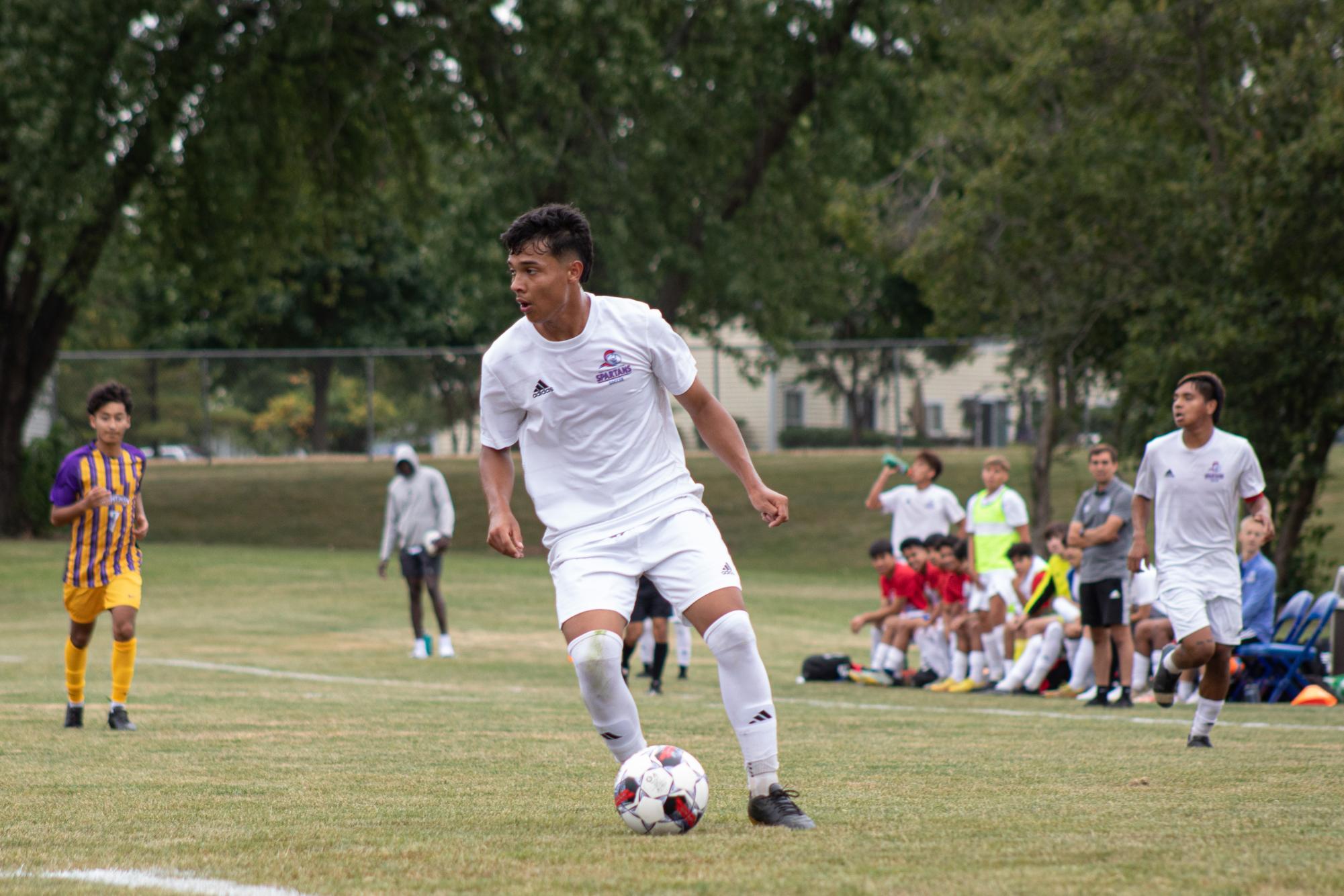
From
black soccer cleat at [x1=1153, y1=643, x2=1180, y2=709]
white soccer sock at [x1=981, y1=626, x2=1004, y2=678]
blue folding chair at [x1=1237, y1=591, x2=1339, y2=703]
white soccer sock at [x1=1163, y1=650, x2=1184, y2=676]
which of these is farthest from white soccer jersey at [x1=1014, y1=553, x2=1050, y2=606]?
white soccer sock at [x1=1163, y1=650, x2=1184, y2=676]

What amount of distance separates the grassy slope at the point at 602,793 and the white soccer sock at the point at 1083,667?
3.05 ft

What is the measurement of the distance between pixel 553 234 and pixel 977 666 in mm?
10187

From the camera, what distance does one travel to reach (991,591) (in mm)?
14688

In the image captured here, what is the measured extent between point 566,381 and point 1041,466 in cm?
2591

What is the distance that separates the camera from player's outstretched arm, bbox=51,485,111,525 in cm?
933

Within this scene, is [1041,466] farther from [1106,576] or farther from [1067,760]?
[1067,760]

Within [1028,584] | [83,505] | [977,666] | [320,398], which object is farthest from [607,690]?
[320,398]

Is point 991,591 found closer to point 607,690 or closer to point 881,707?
point 881,707

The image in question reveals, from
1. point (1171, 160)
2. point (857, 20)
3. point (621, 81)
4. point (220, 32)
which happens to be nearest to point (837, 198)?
point (857, 20)

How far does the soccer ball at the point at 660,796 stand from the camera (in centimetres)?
521

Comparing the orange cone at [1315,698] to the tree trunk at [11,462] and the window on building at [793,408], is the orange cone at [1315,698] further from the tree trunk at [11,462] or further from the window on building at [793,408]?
the window on building at [793,408]

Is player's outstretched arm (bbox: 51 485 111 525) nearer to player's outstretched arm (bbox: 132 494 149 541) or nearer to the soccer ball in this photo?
player's outstretched arm (bbox: 132 494 149 541)

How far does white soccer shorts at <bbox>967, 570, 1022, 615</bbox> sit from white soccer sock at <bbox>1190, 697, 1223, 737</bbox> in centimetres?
578

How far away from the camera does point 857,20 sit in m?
27.7
